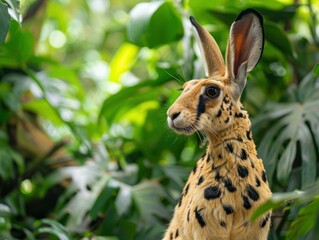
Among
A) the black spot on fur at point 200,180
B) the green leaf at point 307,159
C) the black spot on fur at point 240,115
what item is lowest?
the green leaf at point 307,159

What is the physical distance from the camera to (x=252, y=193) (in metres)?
1.90

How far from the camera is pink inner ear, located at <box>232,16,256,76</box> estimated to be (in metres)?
1.89

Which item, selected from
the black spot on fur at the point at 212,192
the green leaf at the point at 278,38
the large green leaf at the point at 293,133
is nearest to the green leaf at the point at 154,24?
the green leaf at the point at 278,38

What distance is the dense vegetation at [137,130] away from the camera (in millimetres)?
2691

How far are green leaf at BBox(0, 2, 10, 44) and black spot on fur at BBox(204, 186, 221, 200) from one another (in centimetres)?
77

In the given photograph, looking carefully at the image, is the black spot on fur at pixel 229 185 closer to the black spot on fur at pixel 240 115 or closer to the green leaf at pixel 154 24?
the black spot on fur at pixel 240 115

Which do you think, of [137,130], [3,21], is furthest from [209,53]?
[137,130]

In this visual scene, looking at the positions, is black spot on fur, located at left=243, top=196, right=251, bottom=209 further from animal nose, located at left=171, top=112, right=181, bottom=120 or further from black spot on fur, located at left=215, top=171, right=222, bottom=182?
animal nose, located at left=171, top=112, right=181, bottom=120

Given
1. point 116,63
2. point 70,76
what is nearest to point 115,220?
point 70,76

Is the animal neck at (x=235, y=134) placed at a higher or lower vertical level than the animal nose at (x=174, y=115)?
lower

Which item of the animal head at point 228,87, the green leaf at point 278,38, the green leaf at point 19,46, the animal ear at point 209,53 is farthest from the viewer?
the green leaf at point 19,46

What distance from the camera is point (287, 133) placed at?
2.68 meters

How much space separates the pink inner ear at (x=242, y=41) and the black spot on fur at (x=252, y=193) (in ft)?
1.10

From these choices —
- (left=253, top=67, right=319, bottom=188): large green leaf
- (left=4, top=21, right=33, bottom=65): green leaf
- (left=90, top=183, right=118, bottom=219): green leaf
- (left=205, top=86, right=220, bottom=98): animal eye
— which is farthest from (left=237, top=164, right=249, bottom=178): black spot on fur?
(left=4, top=21, right=33, bottom=65): green leaf
